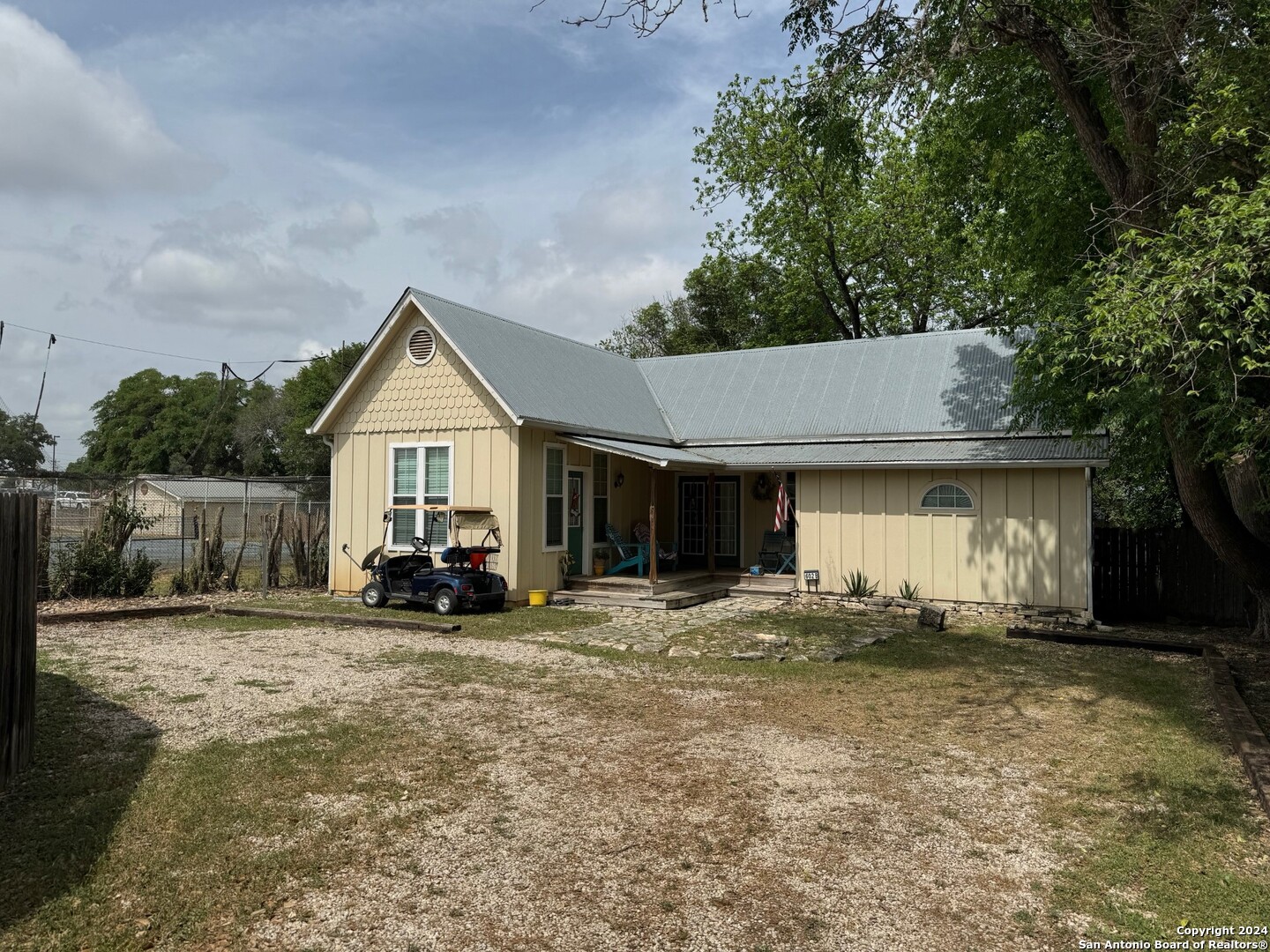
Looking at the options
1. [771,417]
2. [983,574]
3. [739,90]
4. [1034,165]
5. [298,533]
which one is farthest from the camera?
[739,90]

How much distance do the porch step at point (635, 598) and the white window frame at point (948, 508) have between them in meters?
4.42

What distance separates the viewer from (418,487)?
16.5m

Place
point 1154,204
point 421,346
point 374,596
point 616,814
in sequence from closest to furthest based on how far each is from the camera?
point 616,814 → point 1154,204 → point 374,596 → point 421,346

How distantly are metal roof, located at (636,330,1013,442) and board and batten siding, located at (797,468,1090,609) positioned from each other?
1876mm

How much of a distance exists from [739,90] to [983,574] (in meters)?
21.2

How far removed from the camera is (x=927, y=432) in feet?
55.0

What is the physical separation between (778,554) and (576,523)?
426 centimetres

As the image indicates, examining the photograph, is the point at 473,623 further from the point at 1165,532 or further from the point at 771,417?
the point at 1165,532

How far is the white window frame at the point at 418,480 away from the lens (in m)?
16.1

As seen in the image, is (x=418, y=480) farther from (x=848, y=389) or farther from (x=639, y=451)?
(x=848, y=389)

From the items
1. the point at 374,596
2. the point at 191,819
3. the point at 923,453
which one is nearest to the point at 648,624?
the point at 374,596

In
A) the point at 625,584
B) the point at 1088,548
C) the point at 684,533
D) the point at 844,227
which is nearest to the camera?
the point at 1088,548

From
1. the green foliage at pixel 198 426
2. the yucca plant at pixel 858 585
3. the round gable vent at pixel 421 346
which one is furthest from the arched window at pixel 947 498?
the green foliage at pixel 198 426

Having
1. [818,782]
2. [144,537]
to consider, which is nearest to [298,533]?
[144,537]
